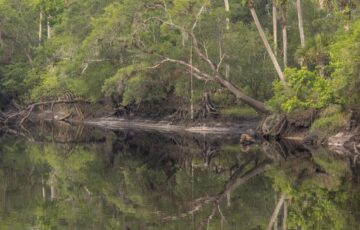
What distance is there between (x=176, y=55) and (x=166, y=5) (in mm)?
3388

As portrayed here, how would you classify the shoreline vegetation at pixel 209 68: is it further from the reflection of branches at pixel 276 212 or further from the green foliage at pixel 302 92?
the reflection of branches at pixel 276 212

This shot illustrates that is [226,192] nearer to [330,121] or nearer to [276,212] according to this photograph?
[276,212]

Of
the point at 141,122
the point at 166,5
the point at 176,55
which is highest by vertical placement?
the point at 166,5

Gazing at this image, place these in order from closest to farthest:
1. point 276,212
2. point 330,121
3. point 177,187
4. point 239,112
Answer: point 276,212 → point 177,187 → point 330,121 → point 239,112

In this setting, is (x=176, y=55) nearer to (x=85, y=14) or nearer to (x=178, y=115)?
(x=178, y=115)

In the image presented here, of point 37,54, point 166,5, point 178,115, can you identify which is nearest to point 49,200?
point 166,5

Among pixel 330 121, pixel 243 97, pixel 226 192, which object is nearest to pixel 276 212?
pixel 226 192

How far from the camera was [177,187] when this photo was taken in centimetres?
2122

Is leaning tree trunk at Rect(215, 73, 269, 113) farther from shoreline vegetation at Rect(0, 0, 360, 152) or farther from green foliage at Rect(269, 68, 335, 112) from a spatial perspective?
green foliage at Rect(269, 68, 335, 112)

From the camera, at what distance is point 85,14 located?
180 feet

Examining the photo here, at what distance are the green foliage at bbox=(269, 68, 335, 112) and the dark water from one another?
2.70 m

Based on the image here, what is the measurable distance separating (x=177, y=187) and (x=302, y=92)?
1645 cm

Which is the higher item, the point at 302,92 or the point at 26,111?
the point at 302,92

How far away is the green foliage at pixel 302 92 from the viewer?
34.2 m
